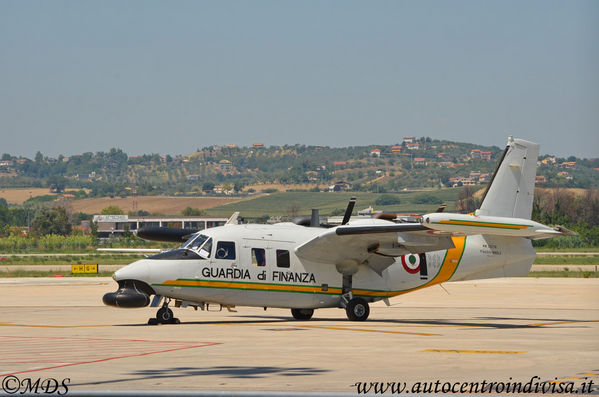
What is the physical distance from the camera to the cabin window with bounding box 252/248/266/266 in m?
26.8

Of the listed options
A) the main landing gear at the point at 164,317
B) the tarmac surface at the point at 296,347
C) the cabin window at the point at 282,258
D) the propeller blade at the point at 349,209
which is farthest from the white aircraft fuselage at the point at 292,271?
the tarmac surface at the point at 296,347

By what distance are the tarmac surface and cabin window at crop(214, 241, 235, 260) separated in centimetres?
222

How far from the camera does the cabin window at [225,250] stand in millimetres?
26422

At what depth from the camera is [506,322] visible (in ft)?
92.3

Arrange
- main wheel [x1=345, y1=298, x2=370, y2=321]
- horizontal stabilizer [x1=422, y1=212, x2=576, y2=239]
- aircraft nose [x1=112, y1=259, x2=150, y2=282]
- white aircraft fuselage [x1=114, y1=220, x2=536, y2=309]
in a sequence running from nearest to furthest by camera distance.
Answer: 1. horizontal stabilizer [x1=422, y1=212, x2=576, y2=239]
2. aircraft nose [x1=112, y1=259, x2=150, y2=282]
3. white aircraft fuselage [x1=114, y1=220, x2=536, y2=309]
4. main wheel [x1=345, y1=298, x2=370, y2=321]

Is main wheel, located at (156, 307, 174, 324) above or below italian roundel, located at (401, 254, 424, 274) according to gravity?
below

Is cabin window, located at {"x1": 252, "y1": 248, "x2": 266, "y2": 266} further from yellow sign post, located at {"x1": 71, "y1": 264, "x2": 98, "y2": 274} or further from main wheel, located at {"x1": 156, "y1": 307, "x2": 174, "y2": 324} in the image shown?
yellow sign post, located at {"x1": 71, "y1": 264, "x2": 98, "y2": 274}

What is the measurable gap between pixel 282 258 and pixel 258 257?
82 centimetres

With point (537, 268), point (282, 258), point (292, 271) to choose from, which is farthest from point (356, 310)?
point (537, 268)

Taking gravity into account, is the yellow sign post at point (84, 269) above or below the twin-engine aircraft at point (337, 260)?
below

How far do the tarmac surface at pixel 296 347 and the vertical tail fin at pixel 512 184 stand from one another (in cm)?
383

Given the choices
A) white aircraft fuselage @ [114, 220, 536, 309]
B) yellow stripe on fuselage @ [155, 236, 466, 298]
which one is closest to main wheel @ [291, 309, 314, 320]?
white aircraft fuselage @ [114, 220, 536, 309]

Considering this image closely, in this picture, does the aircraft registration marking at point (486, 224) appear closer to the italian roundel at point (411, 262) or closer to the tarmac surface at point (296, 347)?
the tarmac surface at point (296, 347)

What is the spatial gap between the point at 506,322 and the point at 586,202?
112m
